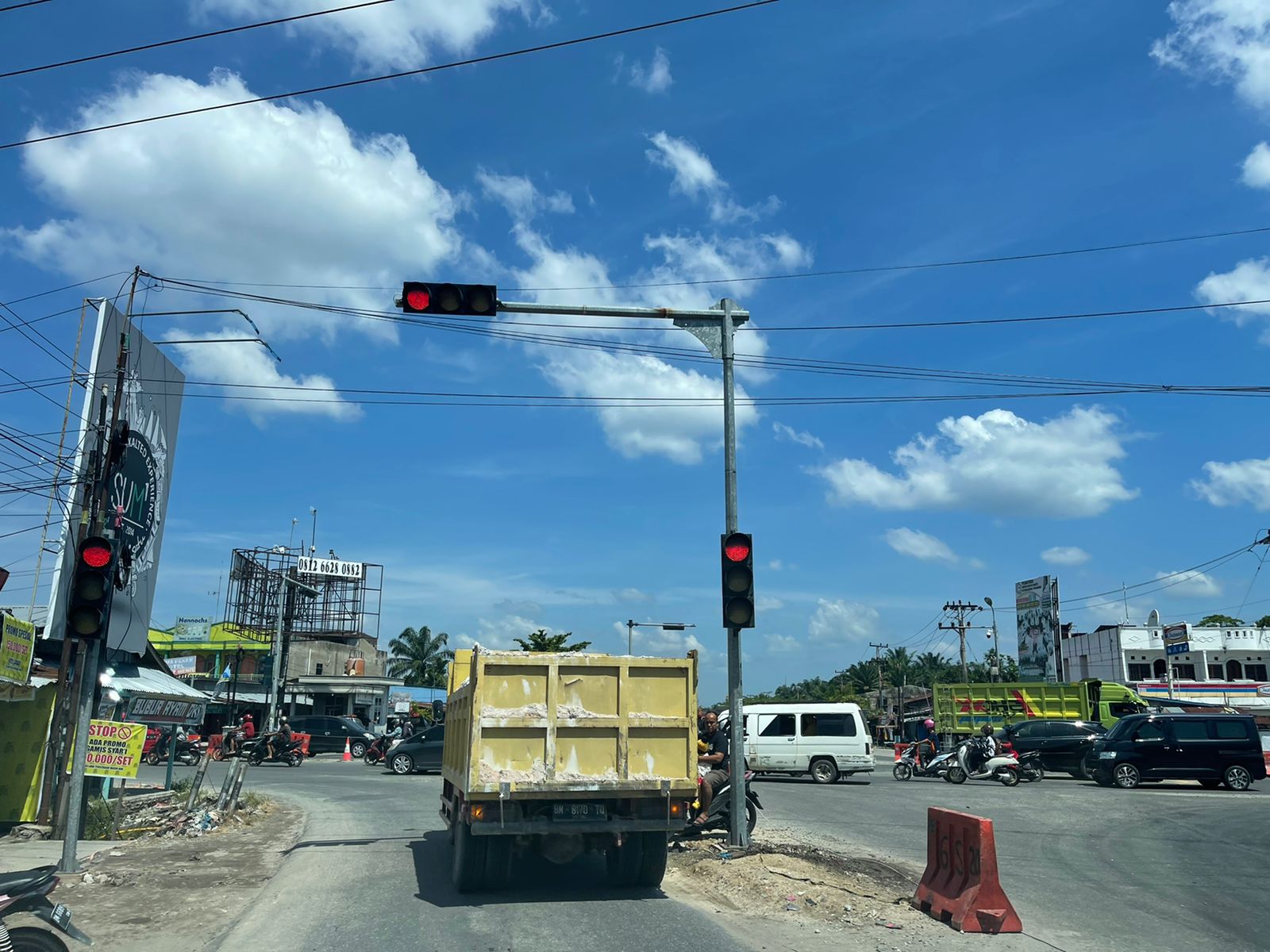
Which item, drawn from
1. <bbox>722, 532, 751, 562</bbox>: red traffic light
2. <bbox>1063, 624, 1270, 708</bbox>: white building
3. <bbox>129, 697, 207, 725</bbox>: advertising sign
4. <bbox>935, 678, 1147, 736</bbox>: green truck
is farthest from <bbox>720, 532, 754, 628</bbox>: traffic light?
<bbox>1063, 624, 1270, 708</bbox>: white building

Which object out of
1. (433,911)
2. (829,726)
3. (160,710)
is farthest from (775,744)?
(433,911)

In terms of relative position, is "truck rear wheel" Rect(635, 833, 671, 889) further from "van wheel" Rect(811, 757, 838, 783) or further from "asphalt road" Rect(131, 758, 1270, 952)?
"van wheel" Rect(811, 757, 838, 783)

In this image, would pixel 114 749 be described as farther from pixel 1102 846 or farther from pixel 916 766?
pixel 916 766

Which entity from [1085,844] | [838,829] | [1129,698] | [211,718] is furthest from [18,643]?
[211,718]

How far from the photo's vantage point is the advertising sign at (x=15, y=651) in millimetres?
14039

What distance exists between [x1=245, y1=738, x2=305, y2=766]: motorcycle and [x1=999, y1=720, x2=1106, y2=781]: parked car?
23908 millimetres

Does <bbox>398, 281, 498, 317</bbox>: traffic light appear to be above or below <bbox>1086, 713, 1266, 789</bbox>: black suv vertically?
above

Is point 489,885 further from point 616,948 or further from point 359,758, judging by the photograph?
point 359,758

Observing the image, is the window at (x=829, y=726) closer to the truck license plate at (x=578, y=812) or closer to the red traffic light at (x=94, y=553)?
the truck license plate at (x=578, y=812)

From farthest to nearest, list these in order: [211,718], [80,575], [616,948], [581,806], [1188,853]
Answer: [211,718] < [1188,853] < [80,575] < [581,806] < [616,948]

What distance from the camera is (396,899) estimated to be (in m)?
9.32

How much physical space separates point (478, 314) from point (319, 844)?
306 inches

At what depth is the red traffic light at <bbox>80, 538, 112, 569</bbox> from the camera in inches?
406

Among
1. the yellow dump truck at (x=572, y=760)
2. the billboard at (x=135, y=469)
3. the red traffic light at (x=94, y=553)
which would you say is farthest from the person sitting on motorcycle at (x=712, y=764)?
the billboard at (x=135, y=469)
